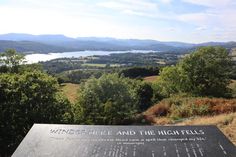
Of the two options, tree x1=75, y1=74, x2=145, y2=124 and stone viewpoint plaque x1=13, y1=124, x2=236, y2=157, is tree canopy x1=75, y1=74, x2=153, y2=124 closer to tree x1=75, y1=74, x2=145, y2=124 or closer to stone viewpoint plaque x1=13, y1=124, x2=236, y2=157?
tree x1=75, y1=74, x2=145, y2=124

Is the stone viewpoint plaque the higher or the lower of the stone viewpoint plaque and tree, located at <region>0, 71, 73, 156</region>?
the higher

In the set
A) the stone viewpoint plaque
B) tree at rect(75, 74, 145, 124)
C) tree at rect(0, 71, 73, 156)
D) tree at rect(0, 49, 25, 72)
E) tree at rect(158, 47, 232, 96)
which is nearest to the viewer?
the stone viewpoint plaque

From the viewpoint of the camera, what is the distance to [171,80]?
5238 cm

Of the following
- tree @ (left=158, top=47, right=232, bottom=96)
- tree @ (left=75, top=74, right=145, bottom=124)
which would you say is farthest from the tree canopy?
tree @ (left=158, top=47, right=232, bottom=96)

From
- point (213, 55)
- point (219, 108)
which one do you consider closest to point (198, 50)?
point (213, 55)

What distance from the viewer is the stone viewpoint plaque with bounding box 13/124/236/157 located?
23.0ft

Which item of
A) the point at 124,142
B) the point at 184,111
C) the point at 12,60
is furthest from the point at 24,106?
the point at 12,60

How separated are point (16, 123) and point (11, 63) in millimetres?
Answer: 26470

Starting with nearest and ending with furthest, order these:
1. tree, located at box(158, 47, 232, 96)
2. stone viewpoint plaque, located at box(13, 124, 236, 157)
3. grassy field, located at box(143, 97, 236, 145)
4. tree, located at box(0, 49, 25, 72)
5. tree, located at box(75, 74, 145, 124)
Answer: stone viewpoint plaque, located at box(13, 124, 236, 157), grassy field, located at box(143, 97, 236, 145), tree, located at box(75, 74, 145, 124), tree, located at box(0, 49, 25, 72), tree, located at box(158, 47, 232, 96)

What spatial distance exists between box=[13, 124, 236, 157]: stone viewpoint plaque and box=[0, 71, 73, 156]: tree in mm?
9441

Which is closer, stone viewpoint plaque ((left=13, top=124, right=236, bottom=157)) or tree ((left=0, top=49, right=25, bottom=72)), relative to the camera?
stone viewpoint plaque ((left=13, top=124, right=236, bottom=157))

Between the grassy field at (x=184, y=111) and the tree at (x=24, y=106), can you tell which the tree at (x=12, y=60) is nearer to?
the grassy field at (x=184, y=111)

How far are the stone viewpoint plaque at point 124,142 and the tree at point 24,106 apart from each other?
9.44 metres

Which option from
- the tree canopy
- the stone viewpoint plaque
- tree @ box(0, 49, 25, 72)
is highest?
the stone viewpoint plaque
